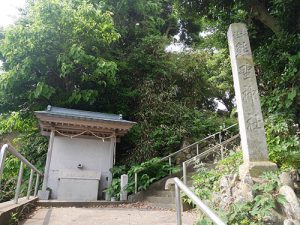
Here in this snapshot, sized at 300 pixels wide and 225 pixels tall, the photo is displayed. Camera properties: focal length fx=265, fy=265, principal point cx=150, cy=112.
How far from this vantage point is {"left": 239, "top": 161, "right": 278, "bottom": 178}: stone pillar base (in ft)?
16.5

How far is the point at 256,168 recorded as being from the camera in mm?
5102

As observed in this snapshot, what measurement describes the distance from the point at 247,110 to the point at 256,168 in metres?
1.29

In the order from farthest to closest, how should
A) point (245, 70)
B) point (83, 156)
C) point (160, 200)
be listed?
point (83, 156) < point (160, 200) < point (245, 70)

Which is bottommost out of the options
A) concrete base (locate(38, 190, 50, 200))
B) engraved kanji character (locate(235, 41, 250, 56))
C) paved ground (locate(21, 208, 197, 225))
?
paved ground (locate(21, 208, 197, 225))

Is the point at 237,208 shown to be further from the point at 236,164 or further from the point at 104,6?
the point at 104,6

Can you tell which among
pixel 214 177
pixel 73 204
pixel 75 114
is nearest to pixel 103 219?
pixel 214 177

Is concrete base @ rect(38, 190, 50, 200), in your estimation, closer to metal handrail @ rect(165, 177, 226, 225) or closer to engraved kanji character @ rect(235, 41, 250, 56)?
metal handrail @ rect(165, 177, 226, 225)

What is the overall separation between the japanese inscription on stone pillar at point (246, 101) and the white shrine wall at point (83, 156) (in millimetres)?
5802

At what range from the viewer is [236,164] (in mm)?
6164

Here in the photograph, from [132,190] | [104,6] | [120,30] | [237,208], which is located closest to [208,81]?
[120,30]

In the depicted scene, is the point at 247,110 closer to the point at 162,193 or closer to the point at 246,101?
the point at 246,101

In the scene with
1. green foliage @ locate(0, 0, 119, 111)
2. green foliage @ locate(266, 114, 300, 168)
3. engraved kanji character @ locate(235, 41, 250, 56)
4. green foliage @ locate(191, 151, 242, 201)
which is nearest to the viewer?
green foliage @ locate(191, 151, 242, 201)

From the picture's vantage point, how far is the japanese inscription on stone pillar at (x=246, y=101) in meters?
5.43

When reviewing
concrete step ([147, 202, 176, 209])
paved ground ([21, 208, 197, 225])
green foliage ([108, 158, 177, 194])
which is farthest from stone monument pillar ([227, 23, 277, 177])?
green foliage ([108, 158, 177, 194])
